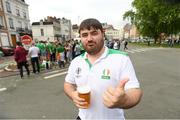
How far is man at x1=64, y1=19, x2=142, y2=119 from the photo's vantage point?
5.42 feet

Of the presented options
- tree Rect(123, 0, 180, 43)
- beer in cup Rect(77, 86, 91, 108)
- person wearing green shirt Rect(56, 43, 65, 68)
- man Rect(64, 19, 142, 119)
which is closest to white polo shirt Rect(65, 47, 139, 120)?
man Rect(64, 19, 142, 119)

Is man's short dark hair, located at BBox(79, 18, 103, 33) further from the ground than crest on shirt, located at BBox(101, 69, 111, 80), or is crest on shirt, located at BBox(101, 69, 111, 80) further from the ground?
man's short dark hair, located at BBox(79, 18, 103, 33)

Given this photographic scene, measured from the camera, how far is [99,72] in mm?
1707

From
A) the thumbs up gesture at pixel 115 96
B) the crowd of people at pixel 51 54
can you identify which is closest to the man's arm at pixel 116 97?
the thumbs up gesture at pixel 115 96

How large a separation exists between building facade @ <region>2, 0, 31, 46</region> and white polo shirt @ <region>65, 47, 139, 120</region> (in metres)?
37.3

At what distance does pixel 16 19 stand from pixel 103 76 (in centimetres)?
4132

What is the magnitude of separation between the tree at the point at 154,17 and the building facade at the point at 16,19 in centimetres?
2511

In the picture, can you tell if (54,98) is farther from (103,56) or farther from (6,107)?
(103,56)

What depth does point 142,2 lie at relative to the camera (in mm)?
37688

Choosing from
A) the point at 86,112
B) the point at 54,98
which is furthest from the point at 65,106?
the point at 86,112

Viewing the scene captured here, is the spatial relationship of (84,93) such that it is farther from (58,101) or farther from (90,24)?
(58,101)

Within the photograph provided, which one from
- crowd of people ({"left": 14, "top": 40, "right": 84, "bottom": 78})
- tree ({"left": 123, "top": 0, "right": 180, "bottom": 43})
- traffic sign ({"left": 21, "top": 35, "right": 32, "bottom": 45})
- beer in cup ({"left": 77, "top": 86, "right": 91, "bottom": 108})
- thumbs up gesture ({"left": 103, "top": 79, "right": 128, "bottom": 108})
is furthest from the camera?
tree ({"left": 123, "top": 0, "right": 180, "bottom": 43})

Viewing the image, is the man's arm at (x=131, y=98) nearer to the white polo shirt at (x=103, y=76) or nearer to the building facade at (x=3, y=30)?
the white polo shirt at (x=103, y=76)

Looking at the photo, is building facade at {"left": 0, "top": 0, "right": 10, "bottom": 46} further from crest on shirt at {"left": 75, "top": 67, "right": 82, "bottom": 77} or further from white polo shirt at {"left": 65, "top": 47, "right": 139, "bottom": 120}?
white polo shirt at {"left": 65, "top": 47, "right": 139, "bottom": 120}
